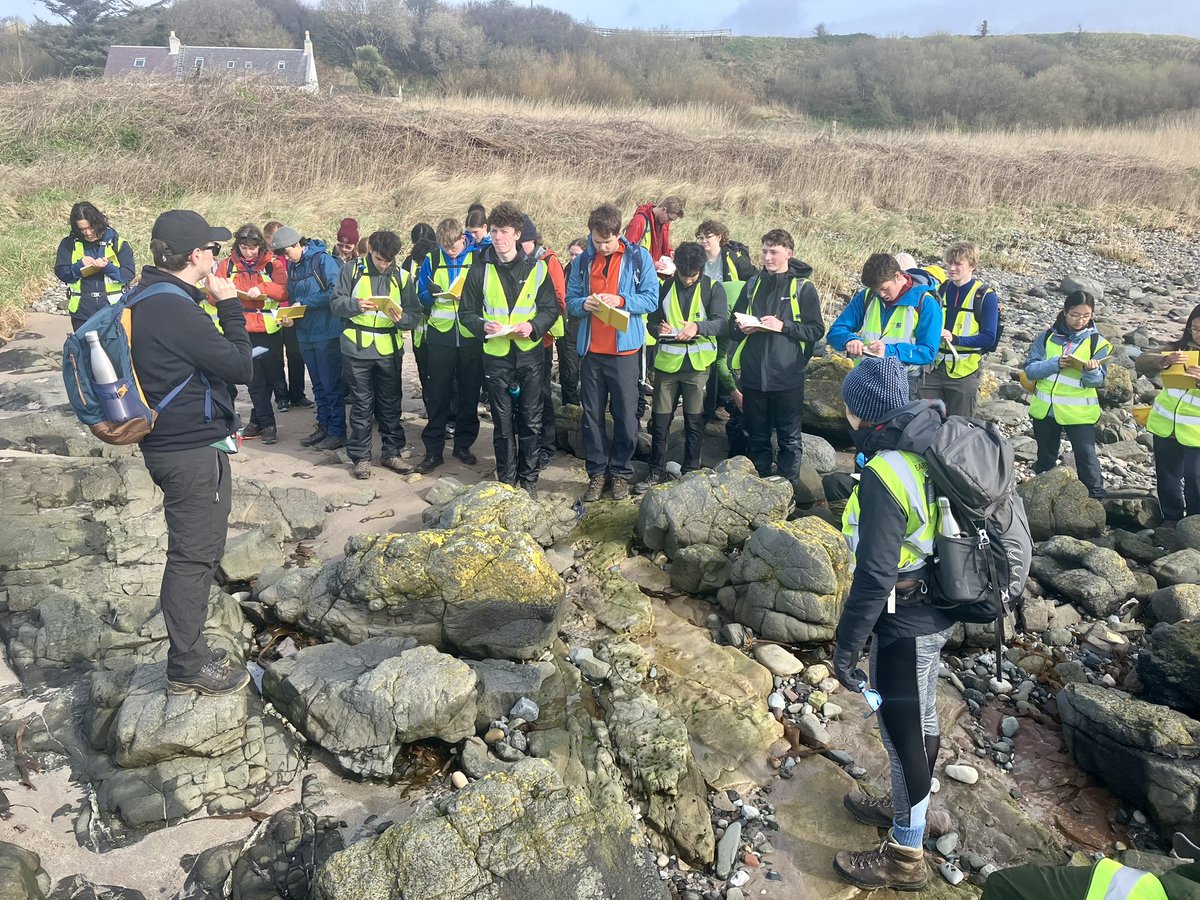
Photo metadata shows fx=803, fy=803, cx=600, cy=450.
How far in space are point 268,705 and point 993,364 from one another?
32.3 ft

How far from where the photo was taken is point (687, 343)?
617cm

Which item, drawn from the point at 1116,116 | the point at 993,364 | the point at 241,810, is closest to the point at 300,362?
the point at 241,810

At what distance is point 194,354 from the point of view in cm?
324

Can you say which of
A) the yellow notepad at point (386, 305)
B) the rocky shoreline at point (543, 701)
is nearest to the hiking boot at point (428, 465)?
the rocky shoreline at point (543, 701)

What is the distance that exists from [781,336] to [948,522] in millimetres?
3316

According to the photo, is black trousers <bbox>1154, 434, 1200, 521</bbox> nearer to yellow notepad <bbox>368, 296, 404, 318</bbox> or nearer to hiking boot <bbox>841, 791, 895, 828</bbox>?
hiking boot <bbox>841, 791, 895, 828</bbox>

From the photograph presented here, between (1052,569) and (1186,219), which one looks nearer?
(1052,569)

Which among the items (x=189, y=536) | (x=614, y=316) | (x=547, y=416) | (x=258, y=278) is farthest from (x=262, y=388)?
(x=189, y=536)

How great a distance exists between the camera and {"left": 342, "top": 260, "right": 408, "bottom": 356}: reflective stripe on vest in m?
6.51

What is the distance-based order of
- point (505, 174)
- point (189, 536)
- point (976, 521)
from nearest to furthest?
point (976, 521) → point (189, 536) → point (505, 174)

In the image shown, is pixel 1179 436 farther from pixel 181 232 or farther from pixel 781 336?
pixel 181 232

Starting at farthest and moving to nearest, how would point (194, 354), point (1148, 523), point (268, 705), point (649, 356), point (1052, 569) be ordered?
point (649, 356)
point (1148, 523)
point (1052, 569)
point (268, 705)
point (194, 354)

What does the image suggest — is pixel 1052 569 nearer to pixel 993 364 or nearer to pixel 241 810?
pixel 241 810

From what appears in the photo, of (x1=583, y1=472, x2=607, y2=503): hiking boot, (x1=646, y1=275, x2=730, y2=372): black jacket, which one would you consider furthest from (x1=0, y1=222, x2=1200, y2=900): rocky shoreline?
(x1=646, y1=275, x2=730, y2=372): black jacket
